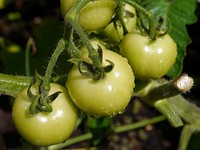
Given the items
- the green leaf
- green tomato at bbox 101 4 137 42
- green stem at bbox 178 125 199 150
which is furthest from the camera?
green stem at bbox 178 125 199 150

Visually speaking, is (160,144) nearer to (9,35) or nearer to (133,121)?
(133,121)

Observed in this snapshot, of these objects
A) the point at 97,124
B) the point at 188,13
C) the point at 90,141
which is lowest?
the point at 90,141

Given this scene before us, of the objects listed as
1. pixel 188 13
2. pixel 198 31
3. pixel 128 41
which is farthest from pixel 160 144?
pixel 128 41

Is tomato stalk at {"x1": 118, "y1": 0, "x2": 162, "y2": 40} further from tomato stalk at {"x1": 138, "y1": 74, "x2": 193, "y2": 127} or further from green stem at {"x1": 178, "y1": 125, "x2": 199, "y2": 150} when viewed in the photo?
green stem at {"x1": 178, "y1": 125, "x2": 199, "y2": 150}

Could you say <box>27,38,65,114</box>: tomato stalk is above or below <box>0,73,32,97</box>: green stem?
above

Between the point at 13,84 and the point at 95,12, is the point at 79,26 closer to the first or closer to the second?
the point at 95,12

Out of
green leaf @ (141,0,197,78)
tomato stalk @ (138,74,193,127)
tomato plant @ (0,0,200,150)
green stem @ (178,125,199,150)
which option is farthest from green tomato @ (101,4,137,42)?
green stem @ (178,125,199,150)

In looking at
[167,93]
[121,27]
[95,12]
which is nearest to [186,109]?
[167,93]
